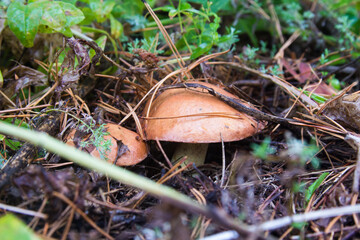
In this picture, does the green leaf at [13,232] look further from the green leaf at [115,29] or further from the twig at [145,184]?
the green leaf at [115,29]

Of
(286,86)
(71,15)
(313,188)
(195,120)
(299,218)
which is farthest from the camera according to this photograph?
(286,86)

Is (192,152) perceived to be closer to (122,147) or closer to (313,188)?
(122,147)

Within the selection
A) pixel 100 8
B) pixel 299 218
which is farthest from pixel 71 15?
pixel 299 218

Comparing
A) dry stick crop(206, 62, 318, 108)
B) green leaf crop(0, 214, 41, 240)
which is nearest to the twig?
green leaf crop(0, 214, 41, 240)

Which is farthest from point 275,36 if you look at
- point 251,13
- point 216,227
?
point 216,227

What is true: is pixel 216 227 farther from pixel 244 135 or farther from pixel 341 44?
pixel 341 44

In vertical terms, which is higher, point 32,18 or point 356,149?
point 32,18

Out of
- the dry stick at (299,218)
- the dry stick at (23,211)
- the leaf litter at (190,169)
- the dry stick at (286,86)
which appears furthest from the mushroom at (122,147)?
the dry stick at (286,86)
